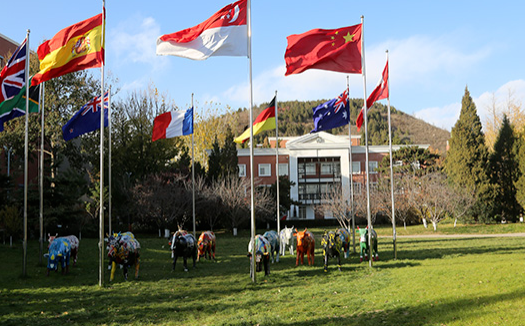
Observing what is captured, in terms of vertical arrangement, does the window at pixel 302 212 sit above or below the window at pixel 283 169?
below

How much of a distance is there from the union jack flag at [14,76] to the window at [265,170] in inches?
2067

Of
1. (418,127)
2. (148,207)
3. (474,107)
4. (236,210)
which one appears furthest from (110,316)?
(418,127)

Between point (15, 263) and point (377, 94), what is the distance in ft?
64.7

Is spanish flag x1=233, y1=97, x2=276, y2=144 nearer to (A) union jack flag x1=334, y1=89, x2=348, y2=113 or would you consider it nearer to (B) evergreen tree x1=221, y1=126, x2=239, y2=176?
(A) union jack flag x1=334, y1=89, x2=348, y2=113

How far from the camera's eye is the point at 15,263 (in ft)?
75.2

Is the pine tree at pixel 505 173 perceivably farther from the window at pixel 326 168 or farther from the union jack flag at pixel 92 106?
the union jack flag at pixel 92 106

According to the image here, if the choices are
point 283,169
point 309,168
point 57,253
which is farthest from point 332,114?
point 309,168

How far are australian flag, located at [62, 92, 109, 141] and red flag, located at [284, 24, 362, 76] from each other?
9.62m

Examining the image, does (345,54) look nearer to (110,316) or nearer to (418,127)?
(110,316)

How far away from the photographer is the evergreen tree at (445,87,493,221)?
162ft

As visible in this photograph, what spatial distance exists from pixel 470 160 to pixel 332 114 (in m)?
33.7

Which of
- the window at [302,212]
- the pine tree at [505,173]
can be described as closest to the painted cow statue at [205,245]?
the pine tree at [505,173]

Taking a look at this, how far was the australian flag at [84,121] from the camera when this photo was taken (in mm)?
20297

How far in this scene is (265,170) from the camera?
70.9 meters
